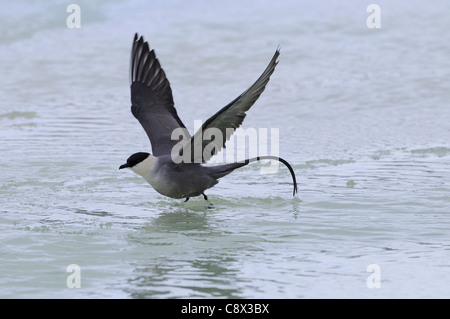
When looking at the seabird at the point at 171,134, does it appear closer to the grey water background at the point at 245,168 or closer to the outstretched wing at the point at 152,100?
the outstretched wing at the point at 152,100

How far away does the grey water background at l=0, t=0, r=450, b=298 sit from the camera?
19.7 feet

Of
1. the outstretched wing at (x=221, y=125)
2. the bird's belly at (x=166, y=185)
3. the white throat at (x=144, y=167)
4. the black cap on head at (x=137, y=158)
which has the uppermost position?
the outstretched wing at (x=221, y=125)

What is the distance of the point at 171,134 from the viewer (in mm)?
8648

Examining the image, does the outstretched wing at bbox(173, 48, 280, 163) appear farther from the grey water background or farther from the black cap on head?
the grey water background

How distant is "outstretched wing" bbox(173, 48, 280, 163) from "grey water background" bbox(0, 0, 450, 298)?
1.67 feet

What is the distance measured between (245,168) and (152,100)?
4.06 feet

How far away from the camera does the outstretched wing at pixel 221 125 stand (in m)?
7.12

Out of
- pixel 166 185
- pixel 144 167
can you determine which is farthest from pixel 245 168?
pixel 144 167

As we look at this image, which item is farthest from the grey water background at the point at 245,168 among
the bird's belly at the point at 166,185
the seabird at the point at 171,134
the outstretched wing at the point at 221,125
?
the outstretched wing at the point at 221,125

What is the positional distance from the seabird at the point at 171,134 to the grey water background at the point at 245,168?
0.29m

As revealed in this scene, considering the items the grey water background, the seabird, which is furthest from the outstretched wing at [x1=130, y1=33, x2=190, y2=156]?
the grey water background

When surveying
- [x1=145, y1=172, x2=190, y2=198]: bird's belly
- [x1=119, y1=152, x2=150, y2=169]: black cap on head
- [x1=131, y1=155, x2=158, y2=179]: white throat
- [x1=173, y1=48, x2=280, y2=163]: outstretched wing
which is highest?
[x1=173, y1=48, x2=280, y2=163]: outstretched wing
